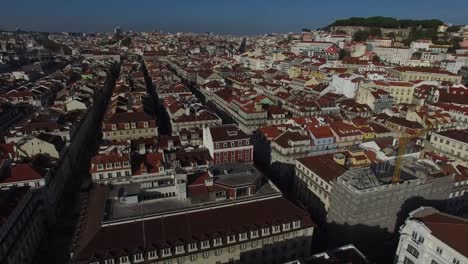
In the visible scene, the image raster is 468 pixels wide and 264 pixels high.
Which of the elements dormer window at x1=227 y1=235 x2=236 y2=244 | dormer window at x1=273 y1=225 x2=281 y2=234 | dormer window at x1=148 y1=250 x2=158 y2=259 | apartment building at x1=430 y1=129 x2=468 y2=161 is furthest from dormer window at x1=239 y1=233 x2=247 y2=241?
apartment building at x1=430 y1=129 x2=468 y2=161

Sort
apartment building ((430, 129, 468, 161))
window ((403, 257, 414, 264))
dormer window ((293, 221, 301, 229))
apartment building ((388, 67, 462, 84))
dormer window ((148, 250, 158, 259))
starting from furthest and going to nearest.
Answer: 1. apartment building ((388, 67, 462, 84))
2. apartment building ((430, 129, 468, 161))
3. dormer window ((293, 221, 301, 229))
4. window ((403, 257, 414, 264))
5. dormer window ((148, 250, 158, 259))

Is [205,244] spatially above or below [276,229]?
below

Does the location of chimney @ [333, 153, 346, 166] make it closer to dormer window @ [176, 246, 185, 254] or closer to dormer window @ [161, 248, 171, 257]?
dormer window @ [176, 246, 185, 254]

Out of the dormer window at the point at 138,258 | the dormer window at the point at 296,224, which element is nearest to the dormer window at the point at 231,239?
the dormer window at the point at 296,224

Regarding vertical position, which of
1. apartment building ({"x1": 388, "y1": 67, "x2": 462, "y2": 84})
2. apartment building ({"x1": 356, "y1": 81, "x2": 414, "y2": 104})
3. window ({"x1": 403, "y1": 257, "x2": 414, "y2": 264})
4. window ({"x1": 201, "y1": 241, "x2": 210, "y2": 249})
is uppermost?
apartment building ({"x1": 388, "y1": 67, "x2": 462, "y2": 84})

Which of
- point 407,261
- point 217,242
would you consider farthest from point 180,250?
point 407,261

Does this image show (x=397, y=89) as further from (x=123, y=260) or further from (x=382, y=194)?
(x=123, y=260)

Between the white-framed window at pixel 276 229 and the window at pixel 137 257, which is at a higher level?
the white-framed window at pixel 276 229

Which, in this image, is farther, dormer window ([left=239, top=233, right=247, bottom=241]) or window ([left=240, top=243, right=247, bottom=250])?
window ([left=240, top=243, right=247, bottom=250])

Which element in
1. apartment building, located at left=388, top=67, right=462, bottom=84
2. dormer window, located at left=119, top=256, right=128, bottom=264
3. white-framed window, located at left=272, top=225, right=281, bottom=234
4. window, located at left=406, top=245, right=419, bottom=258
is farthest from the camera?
apartment building, located at left=388, top=67, right=462, bottom=84

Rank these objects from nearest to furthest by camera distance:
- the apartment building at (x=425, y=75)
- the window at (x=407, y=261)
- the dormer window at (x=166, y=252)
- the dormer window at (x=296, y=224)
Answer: the dormer window at (x=166, y=252) < the window at (x=407, y=261) < the dormer window at (x=296, y=224) < the apartment building at (x=425, y=75)

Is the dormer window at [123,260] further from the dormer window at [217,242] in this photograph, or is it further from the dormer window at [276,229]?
the dormer window at [276,229]
